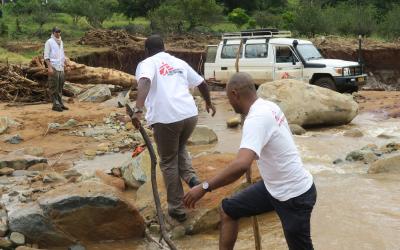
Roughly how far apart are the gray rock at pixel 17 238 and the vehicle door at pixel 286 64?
11.3m

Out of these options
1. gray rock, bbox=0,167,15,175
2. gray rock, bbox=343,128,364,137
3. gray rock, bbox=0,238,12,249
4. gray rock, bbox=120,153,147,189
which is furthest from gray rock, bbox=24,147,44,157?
gray rock, bbox=343,128,364,137

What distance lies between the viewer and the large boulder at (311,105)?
12336mm

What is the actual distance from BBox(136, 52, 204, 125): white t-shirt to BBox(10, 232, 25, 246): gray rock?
1598mm

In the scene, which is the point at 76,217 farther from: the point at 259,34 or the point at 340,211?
the point at 259,34

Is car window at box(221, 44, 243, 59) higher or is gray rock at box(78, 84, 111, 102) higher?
Answer: car window at box(221, 44, 243, 59)

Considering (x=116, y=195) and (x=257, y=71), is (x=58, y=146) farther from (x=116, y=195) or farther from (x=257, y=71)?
(x=257, y=71)

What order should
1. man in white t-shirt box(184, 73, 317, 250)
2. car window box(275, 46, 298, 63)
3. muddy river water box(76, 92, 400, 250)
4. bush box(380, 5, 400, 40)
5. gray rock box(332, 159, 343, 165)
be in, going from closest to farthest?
1. man in white t-shirt box(184, 73, 317, 250)
2. muddy river water box(76, 92, 400, 250)
3. gray rock box(332, 159, 343, 165)
4. car window box(275, 46, 298, 63)
5. bush box(380, 5, 400, 40)

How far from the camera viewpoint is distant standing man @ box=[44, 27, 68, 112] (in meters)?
12.1

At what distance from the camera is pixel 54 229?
17.3 ft

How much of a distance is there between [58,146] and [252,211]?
7.36 metres

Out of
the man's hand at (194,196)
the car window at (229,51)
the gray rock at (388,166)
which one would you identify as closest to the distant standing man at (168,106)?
the man's hand at (194,196)

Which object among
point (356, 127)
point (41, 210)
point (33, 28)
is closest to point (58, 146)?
point (41, 210)

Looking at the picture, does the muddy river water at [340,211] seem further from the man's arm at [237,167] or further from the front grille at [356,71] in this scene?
the front grille at [356,71]

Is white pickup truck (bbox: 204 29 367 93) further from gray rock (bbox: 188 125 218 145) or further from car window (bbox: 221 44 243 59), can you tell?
gray rock (bbox: 188 125 218 145)
